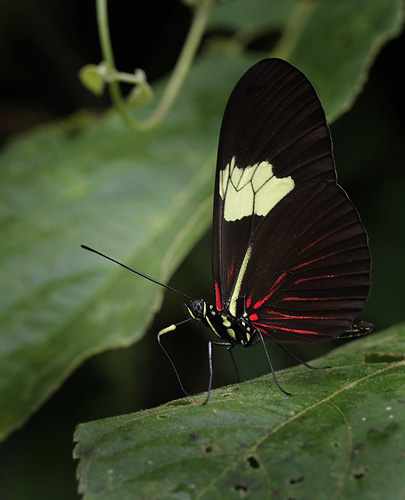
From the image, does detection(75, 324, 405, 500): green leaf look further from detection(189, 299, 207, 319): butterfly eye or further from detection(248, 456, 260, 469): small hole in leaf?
detection(189, 299, 207, 319): butterfly eye

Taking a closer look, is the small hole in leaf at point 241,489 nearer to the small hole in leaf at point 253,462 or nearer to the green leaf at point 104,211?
the small hole in leaf at point 253,462

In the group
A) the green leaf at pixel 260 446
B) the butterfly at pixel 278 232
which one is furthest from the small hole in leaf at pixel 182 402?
the butterfly at pixel 278 232

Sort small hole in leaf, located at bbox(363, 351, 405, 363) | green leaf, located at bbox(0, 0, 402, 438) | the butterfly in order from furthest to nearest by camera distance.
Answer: green leaf, located at bbox(0, 0, 402, 438), the butterfly, small hole in leaf, located at bbox(363, 351, 405, 363)

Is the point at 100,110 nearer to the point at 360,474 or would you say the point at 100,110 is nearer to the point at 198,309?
the point at 198,309

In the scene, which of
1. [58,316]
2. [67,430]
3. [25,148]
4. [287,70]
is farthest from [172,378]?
[287,70]

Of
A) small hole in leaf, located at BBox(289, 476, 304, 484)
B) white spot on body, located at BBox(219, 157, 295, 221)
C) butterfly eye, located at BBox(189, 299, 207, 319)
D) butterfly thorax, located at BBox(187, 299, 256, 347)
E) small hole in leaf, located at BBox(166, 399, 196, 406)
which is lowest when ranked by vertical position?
small hole in leaf, located at BBox(289, 476, 304, 484)

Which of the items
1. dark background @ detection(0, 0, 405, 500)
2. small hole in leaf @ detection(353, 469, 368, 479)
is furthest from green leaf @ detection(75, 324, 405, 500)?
dark background @ detection(0, 0, 405, 500)

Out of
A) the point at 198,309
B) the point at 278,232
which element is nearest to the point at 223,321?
the point at 198,309
